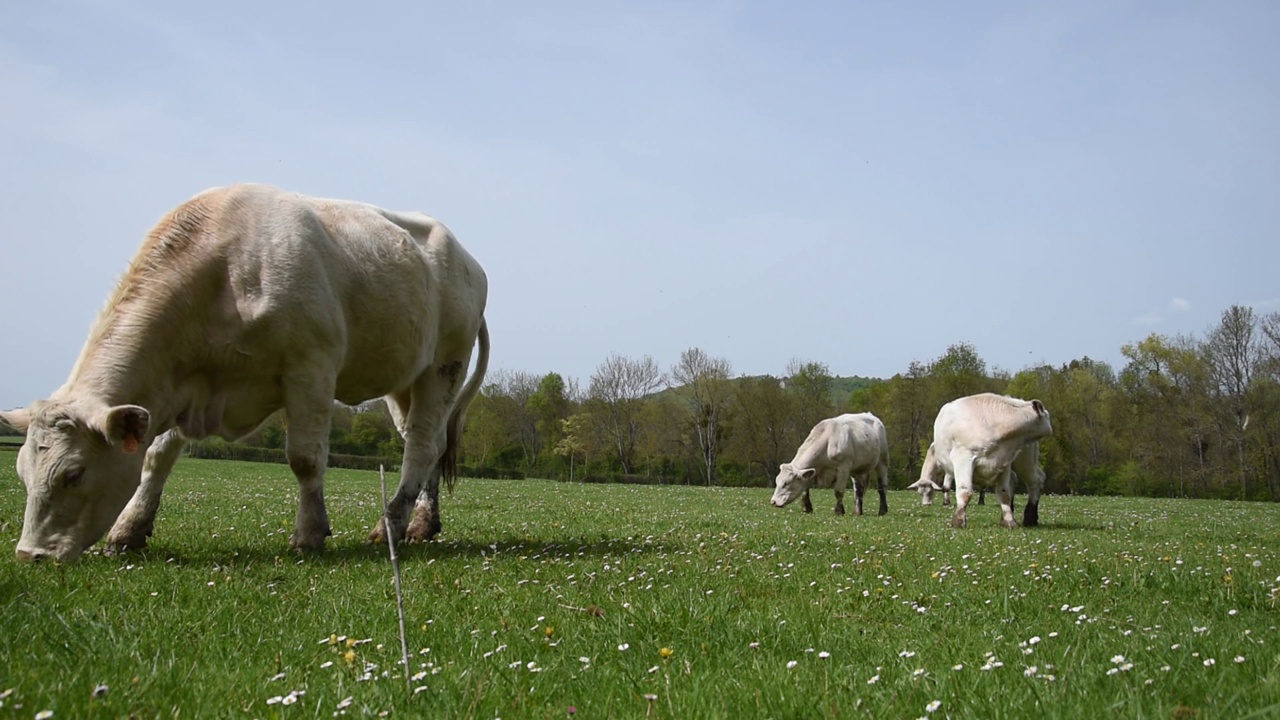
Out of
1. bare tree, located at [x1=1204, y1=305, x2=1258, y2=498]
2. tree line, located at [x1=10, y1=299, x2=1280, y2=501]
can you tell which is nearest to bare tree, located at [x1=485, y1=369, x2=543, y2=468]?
tree line, located at [x1=10, y1=299, x2=1280, y2=501]

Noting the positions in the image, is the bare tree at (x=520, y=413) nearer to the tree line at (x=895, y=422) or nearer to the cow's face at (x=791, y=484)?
the tree line at (x=895, y=422)

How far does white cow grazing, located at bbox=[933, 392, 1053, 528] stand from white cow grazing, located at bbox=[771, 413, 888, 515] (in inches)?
190

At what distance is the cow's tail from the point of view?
36.6 feet

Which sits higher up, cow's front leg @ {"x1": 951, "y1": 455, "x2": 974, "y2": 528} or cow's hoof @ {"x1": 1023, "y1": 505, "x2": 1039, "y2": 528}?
cow's front leg @ {"x1": 951, "y1": 455, "x2": 974, "y2": 528}

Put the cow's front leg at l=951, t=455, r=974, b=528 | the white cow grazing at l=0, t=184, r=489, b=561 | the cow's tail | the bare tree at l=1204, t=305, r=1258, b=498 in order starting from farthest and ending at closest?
the bare tree at l=1204, t=305, r=1258, b=498, the cow's front leg at l=951, t=455, r=974, b=528, the cow's tail, the white cow grazing at l=0, t=184, r=489, b=561

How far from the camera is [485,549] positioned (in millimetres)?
8305

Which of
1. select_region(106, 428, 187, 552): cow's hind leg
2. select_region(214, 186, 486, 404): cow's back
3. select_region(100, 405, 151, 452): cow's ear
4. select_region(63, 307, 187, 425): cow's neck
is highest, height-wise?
select_region(214, 186, 486, 404): cow's back

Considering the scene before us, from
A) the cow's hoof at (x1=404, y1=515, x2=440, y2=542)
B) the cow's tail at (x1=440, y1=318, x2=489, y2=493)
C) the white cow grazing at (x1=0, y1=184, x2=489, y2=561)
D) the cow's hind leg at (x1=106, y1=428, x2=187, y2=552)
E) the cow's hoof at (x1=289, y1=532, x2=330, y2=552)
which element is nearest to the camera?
the white cow grazing at (x1=0, y1=184, x2=489, y2=561)

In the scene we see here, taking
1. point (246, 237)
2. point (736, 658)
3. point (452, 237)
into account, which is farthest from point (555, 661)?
point (452, 237)

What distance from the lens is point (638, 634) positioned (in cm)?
420

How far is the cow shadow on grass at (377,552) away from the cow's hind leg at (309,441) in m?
0.22

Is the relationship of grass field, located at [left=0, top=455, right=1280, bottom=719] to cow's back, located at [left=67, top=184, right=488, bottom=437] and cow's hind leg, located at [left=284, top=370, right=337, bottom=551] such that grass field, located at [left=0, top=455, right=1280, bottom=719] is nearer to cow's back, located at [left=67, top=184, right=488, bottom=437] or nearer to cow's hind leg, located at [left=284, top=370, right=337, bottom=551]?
cow's hind leg, located at [left=284, top=370, right=337, bottom=551]

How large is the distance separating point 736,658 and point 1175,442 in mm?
67965

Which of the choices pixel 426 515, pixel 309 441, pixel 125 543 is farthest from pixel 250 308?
pixel 426 515
